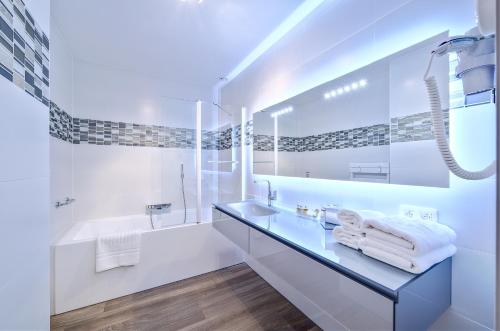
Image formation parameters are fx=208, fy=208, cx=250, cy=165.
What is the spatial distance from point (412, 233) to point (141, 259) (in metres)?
2.28

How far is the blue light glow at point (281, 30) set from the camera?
67.8 inches

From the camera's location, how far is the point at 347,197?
4.74 feet

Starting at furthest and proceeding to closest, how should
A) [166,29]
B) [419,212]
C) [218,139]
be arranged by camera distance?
[218,139] < [166,29] < [419,212]

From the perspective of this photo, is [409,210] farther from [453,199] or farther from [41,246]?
[41,246]

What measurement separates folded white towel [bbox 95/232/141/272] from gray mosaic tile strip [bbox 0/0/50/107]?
1.50 m

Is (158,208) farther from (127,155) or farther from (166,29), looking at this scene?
Result: (166,29)

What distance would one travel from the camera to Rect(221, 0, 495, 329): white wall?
0.88 metres

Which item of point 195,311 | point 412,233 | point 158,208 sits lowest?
point 195,311

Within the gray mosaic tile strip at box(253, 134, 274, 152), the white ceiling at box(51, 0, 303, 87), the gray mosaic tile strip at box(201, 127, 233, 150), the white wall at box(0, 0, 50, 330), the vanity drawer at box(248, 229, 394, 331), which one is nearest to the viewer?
the white wall at box(0, 0, 50, 330)

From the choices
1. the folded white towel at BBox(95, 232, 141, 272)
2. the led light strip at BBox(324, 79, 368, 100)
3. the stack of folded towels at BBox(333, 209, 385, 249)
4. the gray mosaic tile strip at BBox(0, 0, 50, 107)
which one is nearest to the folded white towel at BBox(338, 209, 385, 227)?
the stack of folded towels at BBox(333, 209, 385, 249)

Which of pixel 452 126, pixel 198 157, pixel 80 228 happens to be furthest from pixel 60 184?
pixel 452 126

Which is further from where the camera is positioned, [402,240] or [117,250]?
[117,250]

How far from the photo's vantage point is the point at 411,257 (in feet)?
2.55

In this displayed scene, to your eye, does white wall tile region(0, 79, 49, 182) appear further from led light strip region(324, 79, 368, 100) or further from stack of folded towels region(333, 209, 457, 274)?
led light strip region(324, 79, 368, 100)
